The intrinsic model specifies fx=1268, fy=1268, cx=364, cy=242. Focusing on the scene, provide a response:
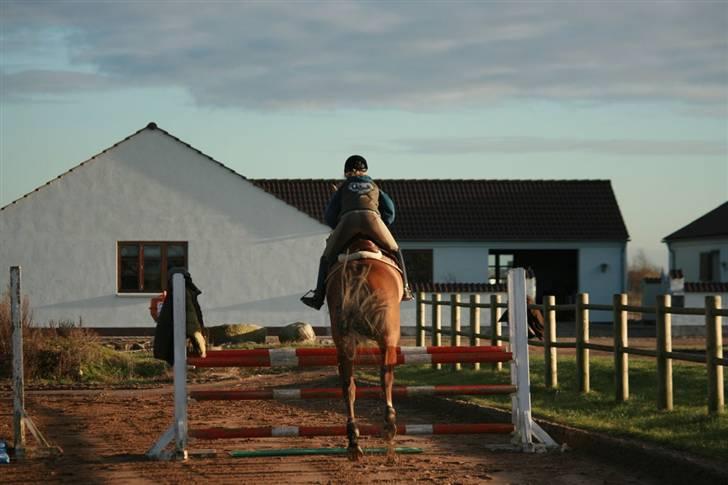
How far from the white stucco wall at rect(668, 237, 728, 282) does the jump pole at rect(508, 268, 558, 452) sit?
3795 centimetres

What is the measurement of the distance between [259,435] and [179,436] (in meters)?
0.74

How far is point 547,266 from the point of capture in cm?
5269

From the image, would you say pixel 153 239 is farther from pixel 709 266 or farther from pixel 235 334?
pixel 709 266

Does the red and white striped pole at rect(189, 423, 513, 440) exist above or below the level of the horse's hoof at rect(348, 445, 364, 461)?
above

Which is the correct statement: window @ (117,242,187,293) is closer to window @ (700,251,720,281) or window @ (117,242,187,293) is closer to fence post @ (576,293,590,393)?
fence post @ (576,293,590,393)

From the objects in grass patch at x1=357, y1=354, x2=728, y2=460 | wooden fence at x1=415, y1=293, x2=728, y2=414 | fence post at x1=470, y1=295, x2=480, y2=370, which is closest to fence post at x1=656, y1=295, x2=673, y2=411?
wooden fence at x1=415, y1=293, x2=728, y2=414

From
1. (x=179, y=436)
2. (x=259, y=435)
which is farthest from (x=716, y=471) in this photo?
(x=179, y=436)

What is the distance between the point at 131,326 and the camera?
3753cm

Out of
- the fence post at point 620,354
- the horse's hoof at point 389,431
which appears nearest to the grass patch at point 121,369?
the fence post at point 620,354

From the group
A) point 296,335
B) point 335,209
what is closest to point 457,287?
point 296,335

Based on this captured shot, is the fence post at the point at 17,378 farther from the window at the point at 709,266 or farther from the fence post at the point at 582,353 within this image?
the window at the point at 709,266

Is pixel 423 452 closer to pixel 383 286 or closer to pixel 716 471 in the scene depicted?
pixel 383 286

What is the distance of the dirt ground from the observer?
34.8ft

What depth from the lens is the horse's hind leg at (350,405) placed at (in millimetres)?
11023
